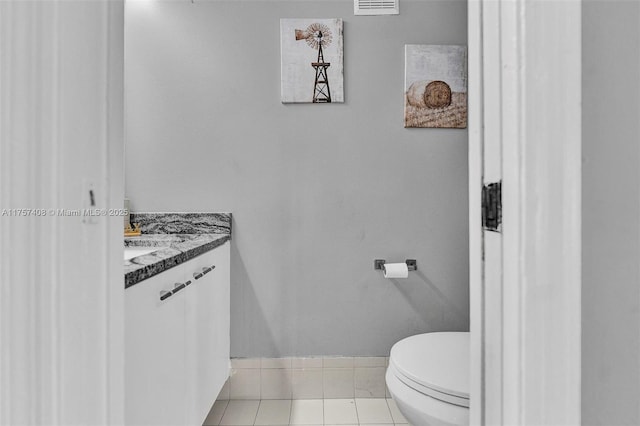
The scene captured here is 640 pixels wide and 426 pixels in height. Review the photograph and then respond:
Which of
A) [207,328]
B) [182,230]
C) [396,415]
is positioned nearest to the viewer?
[207,328]

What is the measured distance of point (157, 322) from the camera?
105 cm

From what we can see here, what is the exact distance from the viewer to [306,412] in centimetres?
184

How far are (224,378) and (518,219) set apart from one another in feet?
5.47

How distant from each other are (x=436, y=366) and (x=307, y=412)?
31.6 inches

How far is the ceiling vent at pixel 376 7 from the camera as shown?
189 cm

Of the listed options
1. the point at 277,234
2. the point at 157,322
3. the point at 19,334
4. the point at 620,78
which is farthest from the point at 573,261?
the point at 277,234

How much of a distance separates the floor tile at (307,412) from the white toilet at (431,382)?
0.58 metres

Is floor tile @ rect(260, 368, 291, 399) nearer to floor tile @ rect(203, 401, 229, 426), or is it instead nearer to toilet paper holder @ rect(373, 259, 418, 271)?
floor tile @ rect(203, 401, 229, 426)

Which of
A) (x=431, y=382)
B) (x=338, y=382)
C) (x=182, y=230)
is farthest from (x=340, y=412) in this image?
(x=182, y=230)

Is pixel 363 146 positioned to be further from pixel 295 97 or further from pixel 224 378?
pixel 224 378

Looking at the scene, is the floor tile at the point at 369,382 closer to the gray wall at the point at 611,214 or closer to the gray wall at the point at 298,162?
the gray wall at the point at 298,162

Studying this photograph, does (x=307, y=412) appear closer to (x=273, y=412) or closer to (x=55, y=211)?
(x=273, y=412)

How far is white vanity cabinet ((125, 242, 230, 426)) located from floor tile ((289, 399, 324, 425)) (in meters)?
0.34

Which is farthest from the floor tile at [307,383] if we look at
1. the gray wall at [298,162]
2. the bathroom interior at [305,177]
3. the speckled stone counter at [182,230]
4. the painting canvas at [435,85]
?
the painting canvas at [435,85]
